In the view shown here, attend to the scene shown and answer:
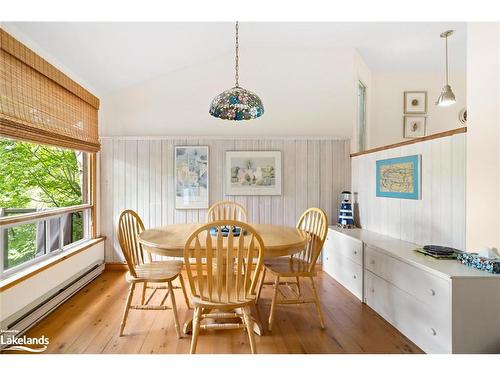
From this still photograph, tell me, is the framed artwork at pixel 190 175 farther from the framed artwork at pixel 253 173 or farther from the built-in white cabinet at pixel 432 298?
the built-in white cabinet at pixel 432 298

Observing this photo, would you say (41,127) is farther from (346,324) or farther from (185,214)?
(346,324)

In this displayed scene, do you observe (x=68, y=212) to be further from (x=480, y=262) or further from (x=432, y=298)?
(x=480, y=262)

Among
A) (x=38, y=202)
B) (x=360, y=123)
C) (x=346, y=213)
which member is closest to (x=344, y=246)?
(x=346, y=213)

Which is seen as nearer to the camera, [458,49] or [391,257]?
[391,257]

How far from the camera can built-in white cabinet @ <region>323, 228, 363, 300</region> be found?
2707mm

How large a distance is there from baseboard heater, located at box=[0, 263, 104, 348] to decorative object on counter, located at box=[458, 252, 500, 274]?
10.5 feet

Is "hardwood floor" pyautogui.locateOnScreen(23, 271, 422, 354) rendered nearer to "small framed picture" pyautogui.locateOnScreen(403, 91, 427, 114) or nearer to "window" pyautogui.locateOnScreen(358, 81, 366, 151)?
"window" pyautogui.locateOnScreen(358, 81, 366, 151)

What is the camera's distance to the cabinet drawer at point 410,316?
171 centimetres

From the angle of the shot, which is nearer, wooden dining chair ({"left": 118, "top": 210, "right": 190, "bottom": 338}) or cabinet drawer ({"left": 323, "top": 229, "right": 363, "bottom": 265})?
wooden dining chair ({"left": 118, "top": 210, "right": 190, "bottom": 338})

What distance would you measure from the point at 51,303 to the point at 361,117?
4420mm

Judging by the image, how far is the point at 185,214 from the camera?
3.69 m

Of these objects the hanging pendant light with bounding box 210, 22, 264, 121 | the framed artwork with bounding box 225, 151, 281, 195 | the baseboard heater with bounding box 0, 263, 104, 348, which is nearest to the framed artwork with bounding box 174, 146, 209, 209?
the framed artwork with bounding box 225, 151, 281, 195
